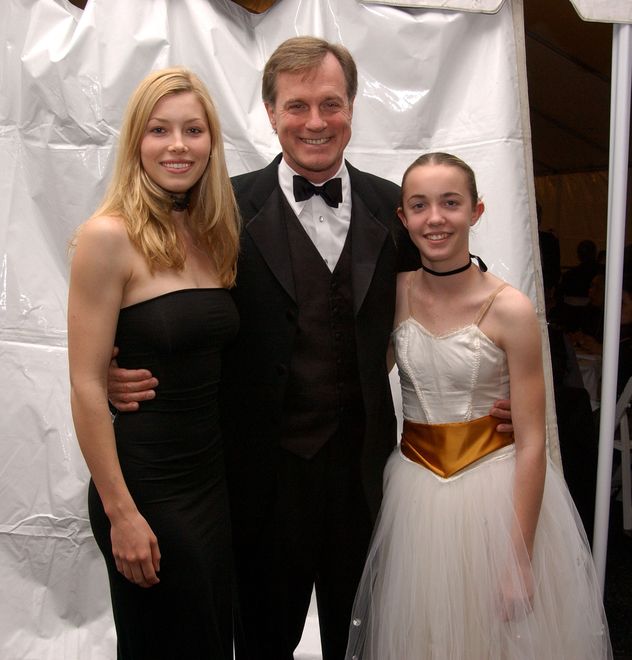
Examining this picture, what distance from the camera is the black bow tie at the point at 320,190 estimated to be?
65.2 inches

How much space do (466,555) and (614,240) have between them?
3.68ft

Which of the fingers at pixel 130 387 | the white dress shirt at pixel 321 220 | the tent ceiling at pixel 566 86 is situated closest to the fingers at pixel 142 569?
the fingers at pixel 130 387

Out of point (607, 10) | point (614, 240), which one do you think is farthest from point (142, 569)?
point (607, 10)

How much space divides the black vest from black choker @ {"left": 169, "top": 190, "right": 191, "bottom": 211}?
25 cm

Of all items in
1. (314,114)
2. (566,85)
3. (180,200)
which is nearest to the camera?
(180,200)

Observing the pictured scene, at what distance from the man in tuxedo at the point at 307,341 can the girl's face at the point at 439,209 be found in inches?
5.3

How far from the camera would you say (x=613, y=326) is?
219 centimetres

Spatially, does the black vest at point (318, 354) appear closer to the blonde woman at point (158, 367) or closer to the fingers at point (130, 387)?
the blonde woman at point (158, 367)

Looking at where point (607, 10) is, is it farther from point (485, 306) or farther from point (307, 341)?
point (307, 341)

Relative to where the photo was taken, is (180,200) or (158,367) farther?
(180,200)

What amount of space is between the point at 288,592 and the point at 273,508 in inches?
9.5

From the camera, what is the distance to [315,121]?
1624 mm

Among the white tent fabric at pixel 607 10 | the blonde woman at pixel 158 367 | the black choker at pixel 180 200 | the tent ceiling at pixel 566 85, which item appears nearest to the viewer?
the blonde woman at pixel 158 367

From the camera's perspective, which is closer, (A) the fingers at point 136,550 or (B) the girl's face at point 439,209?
(A) the fingers at point 136,550
